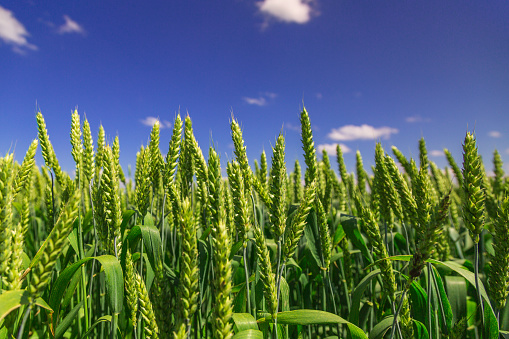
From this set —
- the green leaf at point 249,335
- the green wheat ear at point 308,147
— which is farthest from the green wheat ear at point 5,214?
the green wheat ear at point 308,147

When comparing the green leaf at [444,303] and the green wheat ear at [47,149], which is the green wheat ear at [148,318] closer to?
the green wheat ear at [47,149]

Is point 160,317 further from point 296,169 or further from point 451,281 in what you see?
point 296,169

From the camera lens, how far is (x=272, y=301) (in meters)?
1.15

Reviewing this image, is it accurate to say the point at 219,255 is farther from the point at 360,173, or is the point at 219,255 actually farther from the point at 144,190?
the point at 360,173

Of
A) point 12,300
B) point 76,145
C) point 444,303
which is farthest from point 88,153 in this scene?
point 444,303

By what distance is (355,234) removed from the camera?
2143 millimetres

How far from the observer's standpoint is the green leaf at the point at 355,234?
213 cm

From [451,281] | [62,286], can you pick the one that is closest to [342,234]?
[451,281]

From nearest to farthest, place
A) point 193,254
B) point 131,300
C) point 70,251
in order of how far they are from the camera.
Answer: point 193,254, point 131,300, point 70,251

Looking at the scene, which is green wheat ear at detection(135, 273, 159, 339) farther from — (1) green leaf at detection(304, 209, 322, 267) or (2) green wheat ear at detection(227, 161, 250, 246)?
(1) green leaf at detection(304, 209, 322, 267)

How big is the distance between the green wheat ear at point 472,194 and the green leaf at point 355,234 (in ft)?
2.57

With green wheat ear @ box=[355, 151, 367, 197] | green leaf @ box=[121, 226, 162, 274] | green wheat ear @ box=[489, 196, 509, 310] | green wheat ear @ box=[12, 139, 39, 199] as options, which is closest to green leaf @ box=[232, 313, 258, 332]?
green leaf @ box=[121, 226, 162, 274]

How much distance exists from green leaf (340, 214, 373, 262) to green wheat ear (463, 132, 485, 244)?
2.57 ft

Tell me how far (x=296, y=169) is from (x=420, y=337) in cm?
214
